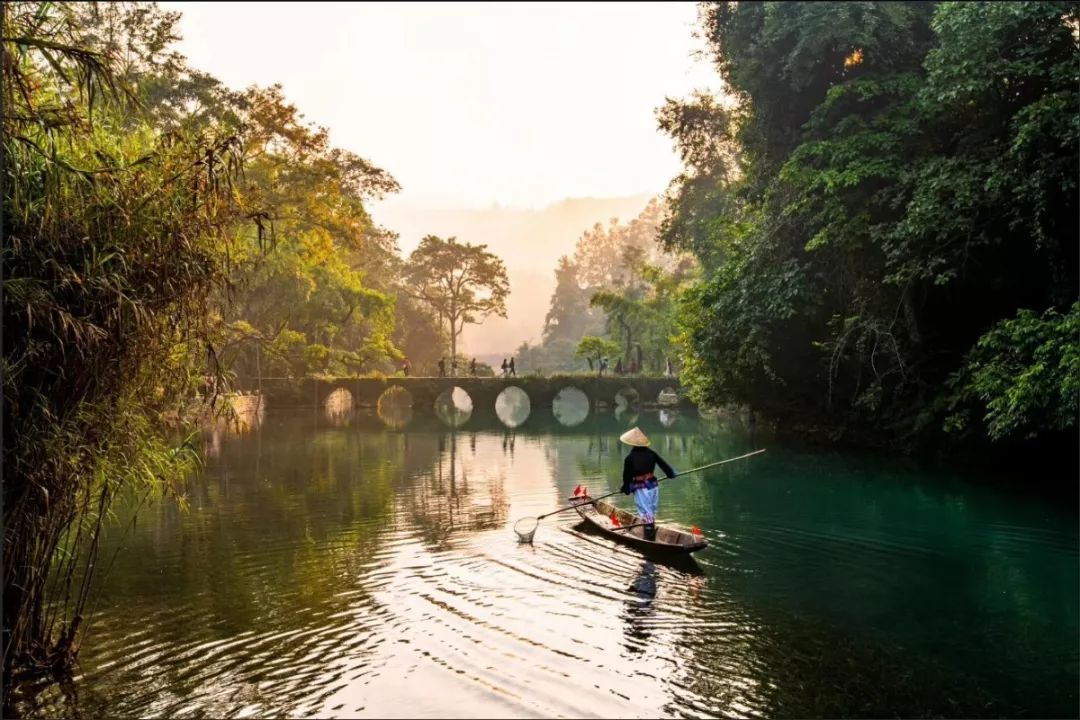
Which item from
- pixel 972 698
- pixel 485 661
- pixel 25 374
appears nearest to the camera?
pixel 25 374

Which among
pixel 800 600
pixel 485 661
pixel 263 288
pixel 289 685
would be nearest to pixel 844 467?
pixel 800 600

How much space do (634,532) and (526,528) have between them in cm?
194

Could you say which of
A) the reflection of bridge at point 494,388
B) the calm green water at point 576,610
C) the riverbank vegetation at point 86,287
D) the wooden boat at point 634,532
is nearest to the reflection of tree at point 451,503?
the calm green water at point 576,610

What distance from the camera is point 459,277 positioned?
59844 millimetres

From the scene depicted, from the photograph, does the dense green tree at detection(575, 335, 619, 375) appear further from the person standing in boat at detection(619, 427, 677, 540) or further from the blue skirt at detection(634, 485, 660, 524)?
the blue skirt at detection(634, 485, 660, 524)

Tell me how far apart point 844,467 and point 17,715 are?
63.0 ft

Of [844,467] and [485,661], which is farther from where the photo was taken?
[844,467]

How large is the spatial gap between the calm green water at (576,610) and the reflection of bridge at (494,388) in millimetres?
29439

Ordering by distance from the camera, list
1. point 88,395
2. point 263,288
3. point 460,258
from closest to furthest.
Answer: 1. point 88,395
2. point 263,288
3. point 460,258

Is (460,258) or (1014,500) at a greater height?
(460,258)

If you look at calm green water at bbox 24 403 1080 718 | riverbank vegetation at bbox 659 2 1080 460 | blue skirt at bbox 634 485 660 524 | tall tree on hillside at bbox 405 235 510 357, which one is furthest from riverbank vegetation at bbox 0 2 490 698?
tall tree on hillside at bbox 405 235 510 357

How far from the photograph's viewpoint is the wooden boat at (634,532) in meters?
11.1

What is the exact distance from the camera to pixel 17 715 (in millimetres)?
6176

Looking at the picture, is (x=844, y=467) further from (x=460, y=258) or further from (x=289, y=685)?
(x=460, y=258)
